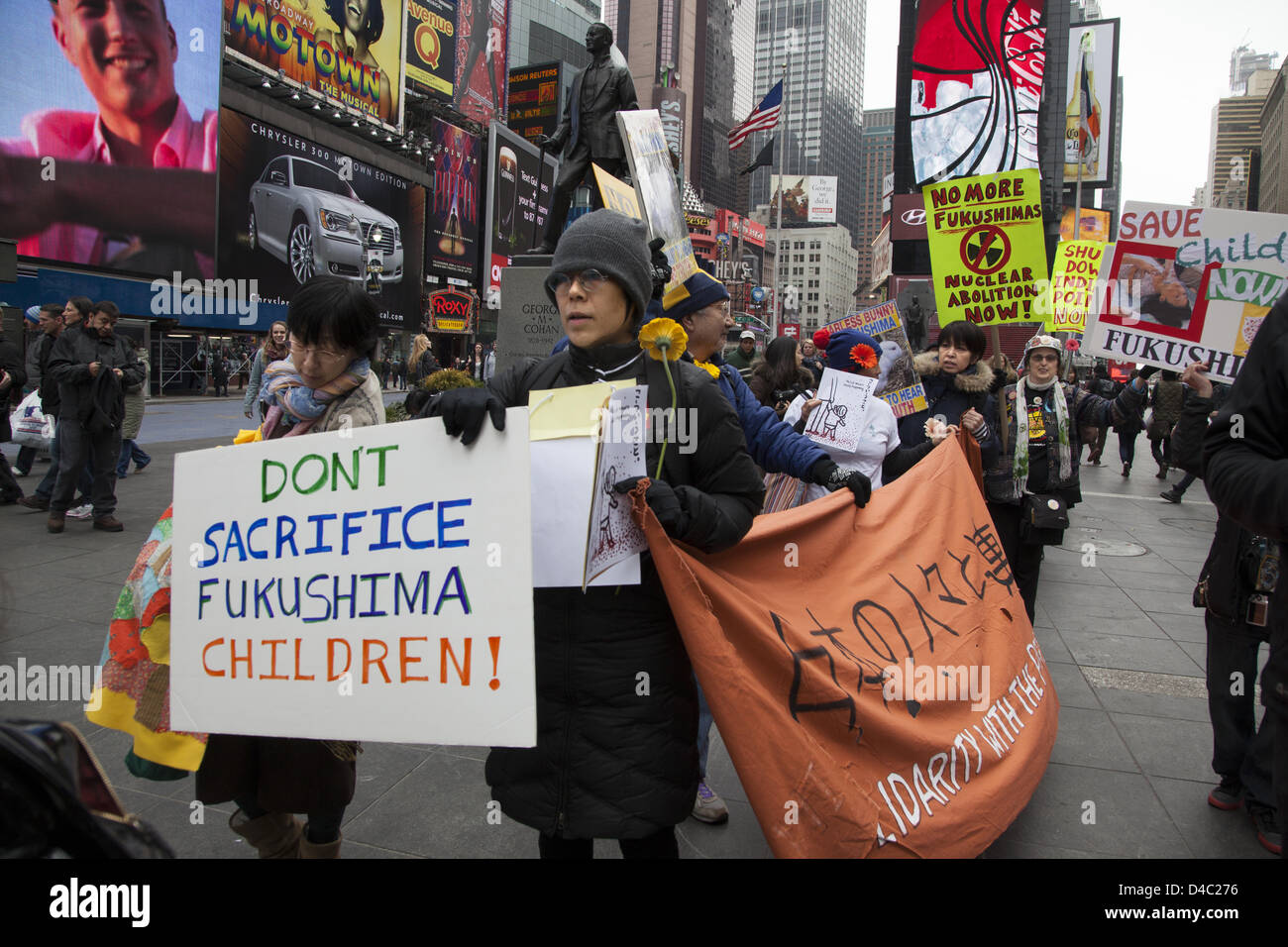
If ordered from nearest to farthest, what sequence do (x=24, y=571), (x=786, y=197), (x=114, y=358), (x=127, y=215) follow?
(x=24, y=571) → (x=114, y=358) → (x=127, y=215) → (x=786, y=197)

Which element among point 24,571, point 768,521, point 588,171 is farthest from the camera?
point 588,171

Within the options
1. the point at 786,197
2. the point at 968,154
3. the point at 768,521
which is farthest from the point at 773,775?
the point at 786,197

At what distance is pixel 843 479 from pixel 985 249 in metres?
3.77

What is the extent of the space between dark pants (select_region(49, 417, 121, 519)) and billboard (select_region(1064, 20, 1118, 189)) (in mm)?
51501

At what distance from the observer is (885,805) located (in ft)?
7.48

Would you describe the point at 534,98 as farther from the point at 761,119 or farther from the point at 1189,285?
the point at 1189,285

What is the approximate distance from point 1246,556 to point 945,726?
163 centimetres

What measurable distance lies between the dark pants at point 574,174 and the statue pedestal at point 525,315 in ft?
2.66

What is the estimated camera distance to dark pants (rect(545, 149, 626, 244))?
268 inches

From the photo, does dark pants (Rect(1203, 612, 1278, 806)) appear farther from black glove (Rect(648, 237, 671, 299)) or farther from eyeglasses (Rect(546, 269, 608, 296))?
eyeglasses (Rect(546, 269, 608, 296))

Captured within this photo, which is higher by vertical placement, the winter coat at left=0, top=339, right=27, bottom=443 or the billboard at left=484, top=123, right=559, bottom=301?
the billboard at left=484, top=123, right=559, bottom=301

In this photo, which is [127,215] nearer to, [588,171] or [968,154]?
[588,171]

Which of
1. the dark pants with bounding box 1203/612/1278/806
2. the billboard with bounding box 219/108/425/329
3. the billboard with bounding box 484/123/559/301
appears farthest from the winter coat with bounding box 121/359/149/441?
the billboard with bounding box 484/123/559/301

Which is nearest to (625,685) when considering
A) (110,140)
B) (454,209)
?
(110,140)
